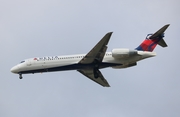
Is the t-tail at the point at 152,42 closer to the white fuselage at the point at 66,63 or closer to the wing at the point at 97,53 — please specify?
the white fuselage at the point at 66,63

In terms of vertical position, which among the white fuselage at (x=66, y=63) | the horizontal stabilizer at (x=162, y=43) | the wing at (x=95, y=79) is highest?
the horizontal stabilizer at (x=162, y=43)

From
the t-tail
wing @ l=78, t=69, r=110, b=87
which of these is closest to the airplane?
the t-tail

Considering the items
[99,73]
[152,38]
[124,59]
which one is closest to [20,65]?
[99,73]

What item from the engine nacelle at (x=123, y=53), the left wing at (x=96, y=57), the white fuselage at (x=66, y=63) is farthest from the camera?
the white fuselage at (x=66, y=63)

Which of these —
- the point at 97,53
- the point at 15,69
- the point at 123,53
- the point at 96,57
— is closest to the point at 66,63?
the point at 96,57

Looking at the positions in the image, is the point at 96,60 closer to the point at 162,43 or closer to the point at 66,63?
the point at 66,63

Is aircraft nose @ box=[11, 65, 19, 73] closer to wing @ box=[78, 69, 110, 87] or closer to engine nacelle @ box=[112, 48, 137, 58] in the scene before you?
wing @ box=[78, 69, 110, 87]

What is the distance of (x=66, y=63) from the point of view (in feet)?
158

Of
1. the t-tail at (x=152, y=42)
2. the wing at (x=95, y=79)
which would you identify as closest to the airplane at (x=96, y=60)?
the t-tail at (x=152, y=42)

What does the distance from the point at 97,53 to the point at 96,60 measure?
118 centimetres

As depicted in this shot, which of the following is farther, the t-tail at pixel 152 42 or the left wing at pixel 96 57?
the t-tail at pixel 152 42

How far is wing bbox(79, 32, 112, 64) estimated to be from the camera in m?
45.4

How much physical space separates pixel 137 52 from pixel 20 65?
46.2 ft

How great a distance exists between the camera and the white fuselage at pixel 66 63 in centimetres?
4684
